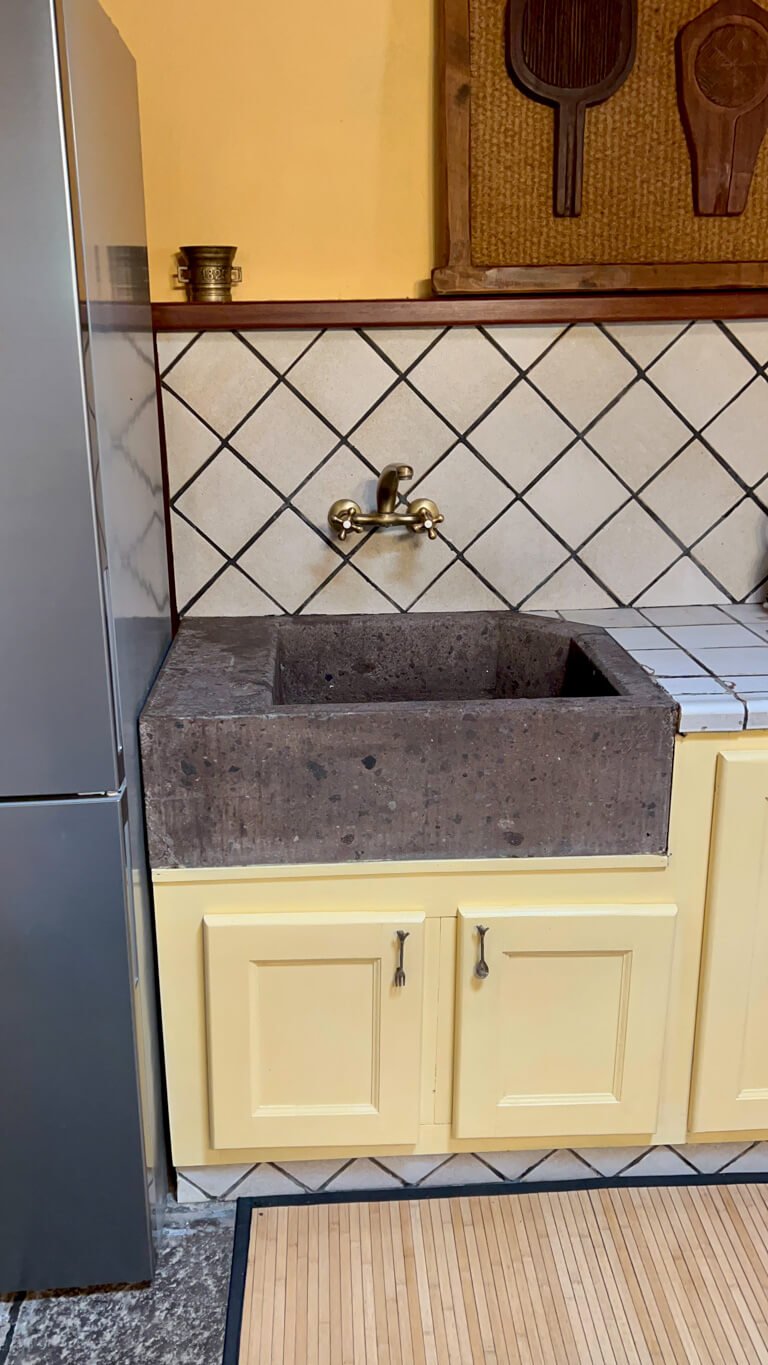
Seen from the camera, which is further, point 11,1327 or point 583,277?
point 583,277

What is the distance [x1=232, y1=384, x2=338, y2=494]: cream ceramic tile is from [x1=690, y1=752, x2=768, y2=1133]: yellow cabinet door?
0.83 meters

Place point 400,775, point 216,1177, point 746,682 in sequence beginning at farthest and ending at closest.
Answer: point 216,1177
point 746,682
point 400,775

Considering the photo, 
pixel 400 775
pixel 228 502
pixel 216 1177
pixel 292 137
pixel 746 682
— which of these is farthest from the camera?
pixel 228 502

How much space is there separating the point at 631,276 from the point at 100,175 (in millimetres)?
885

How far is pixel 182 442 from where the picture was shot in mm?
1788

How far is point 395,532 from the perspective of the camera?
72.9 inches

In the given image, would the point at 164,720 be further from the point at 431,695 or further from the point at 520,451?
the point at 520,451

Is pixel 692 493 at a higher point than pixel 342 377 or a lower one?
lower

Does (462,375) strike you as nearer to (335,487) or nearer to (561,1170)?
(335,487)

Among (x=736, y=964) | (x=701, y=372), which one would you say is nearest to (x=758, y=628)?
(x=701, y=372)

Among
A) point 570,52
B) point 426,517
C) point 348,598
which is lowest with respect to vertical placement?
point 348,598

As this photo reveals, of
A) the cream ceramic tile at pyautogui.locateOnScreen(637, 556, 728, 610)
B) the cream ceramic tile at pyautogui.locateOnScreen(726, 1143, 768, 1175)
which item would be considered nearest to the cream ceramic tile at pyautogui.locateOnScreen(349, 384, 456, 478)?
the cream ceramic tile at pyautogui.locateOnScreen(637, 556, 728, 610)

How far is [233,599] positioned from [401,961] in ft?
2.34

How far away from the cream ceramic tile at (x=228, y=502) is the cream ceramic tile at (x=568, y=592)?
48cm
